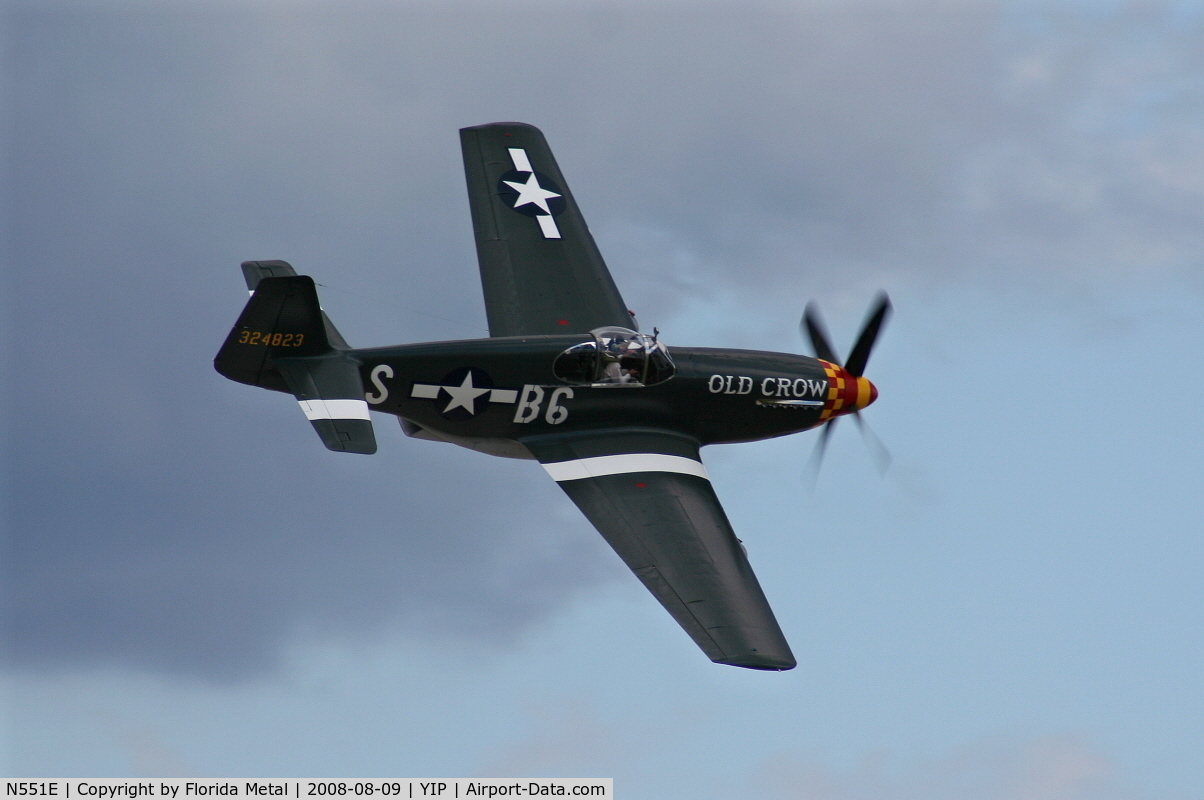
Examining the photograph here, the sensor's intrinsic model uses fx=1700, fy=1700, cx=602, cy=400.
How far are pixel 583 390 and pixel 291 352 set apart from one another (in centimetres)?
423

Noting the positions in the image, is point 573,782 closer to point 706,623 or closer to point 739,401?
point 706,623

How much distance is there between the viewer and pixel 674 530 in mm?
23047

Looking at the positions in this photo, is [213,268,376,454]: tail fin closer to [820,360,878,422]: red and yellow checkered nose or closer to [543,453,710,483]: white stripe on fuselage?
[543,453,710,483]: white stripe on fuselage

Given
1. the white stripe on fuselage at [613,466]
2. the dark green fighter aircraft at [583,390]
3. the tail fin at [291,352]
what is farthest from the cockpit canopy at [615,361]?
the tail fin at [291,352]

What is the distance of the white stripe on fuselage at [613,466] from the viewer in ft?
78.7

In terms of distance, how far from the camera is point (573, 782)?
20219 millimetres

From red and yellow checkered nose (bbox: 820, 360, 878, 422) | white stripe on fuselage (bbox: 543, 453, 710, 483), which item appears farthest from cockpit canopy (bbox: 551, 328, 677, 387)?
red and yellow checkered nose (bbox: 820, 360, 878, 422)

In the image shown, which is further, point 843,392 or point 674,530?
point 843,392

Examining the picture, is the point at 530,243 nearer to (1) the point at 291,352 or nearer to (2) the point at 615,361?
(2) the point at 615,361

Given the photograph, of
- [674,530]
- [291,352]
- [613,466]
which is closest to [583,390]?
[613,466]

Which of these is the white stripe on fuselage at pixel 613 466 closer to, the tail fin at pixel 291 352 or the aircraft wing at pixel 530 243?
the aircraft wing at pixel 530 243

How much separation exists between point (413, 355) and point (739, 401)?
5077mm

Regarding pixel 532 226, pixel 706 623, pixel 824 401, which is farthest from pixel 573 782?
pixel 532 226

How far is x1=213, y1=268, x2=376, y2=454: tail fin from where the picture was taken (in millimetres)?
22766
